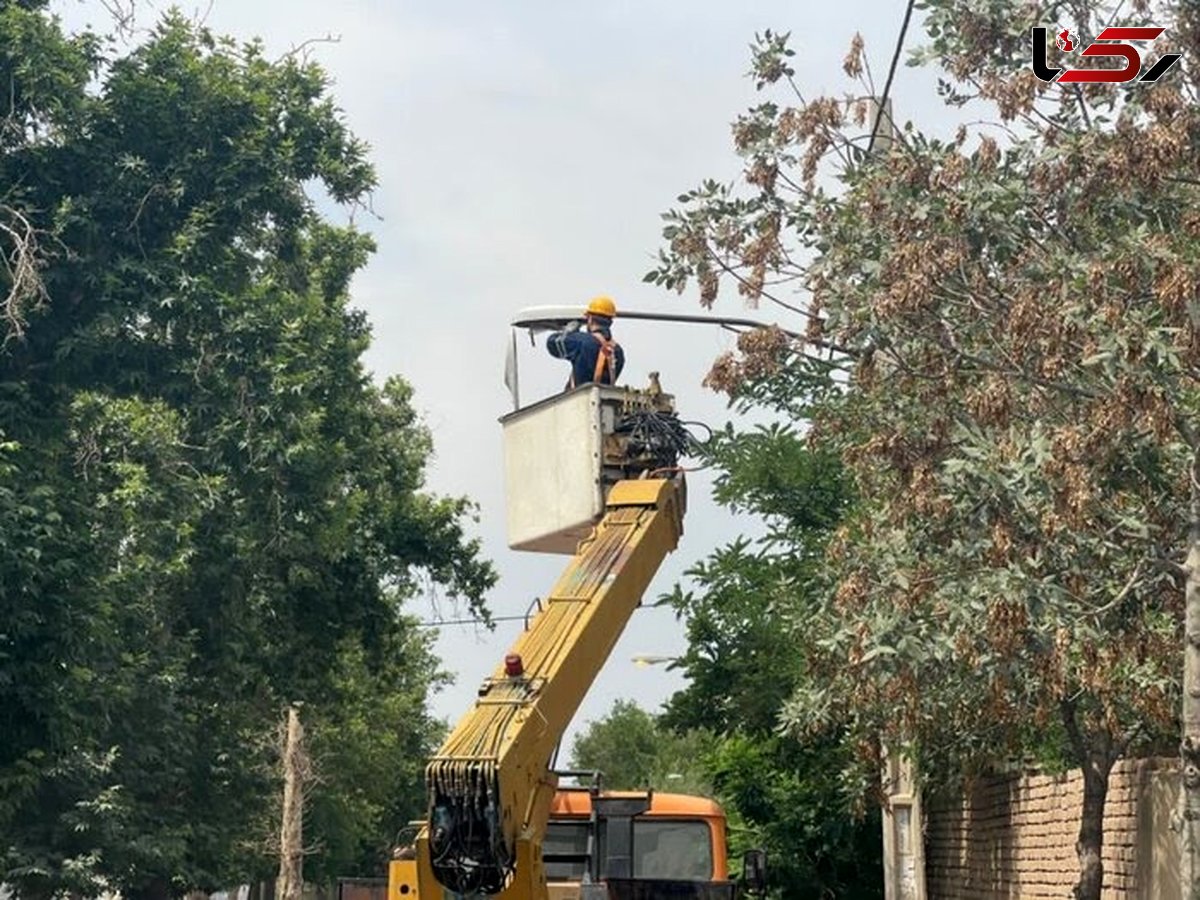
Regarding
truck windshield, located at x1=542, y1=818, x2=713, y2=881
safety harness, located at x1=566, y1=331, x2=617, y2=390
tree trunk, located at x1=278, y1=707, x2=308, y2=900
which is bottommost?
truck windshield, located at x1=542, y1=818, x2=713, y2=881

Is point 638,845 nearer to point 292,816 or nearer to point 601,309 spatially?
point 601,309

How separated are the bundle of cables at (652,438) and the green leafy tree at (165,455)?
1114 cm

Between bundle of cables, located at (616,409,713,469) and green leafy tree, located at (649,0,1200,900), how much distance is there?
71cm

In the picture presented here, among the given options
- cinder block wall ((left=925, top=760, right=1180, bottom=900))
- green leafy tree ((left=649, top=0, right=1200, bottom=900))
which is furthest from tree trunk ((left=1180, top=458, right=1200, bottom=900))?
cinder block wall ((left=925, top=760, right=1180, bottom=900))

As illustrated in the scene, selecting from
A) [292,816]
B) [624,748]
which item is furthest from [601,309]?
[624,748]

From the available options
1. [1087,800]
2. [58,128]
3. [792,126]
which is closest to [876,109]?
[792,126]

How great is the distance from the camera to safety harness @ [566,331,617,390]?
15.1m

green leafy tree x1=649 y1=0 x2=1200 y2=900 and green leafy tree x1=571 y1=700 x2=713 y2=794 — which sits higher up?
green leafy tree x1=571 y1=700 x2=713 y2=794

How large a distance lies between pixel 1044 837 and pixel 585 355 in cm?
1186

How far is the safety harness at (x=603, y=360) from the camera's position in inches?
594

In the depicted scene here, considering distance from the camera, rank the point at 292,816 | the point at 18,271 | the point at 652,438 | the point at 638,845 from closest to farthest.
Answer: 1. the point at 652,438
2. the point at 638,845
3. the point at 18,271
4. the point at 292,816

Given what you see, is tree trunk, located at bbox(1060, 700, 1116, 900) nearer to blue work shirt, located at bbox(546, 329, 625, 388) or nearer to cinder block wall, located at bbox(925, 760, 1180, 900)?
cinder block wall, located at bbox(925, 760, 1180, 900)

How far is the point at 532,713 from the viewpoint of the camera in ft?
39.5

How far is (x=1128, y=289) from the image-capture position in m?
13.5
